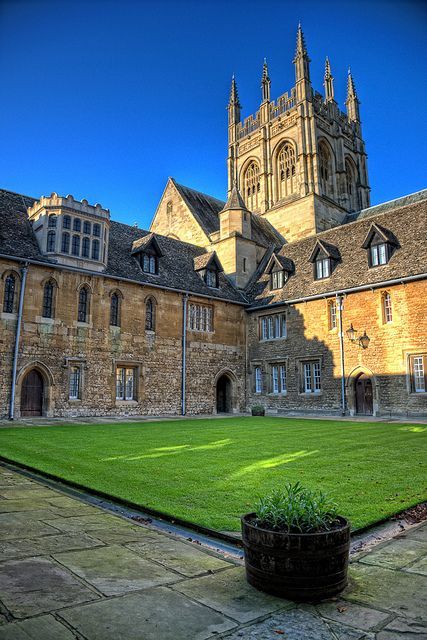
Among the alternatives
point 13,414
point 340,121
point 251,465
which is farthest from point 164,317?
point 340,121

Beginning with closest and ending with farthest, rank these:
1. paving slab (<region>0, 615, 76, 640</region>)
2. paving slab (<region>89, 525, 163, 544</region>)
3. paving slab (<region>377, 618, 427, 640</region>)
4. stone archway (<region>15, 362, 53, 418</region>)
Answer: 1. paving slab (<region>0, 615, 76, 640</region>)
2. paving slab (<region>377, 618, 427, 640</region>)
3. paving slab (<region>89, 525, 163, 544</region>)
4. stone archway (<region>15, 362, 53, 418</region>)

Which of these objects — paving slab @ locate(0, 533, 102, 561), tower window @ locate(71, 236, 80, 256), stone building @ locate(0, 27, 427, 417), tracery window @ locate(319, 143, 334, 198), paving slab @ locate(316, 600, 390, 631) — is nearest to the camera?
paving slab @ locate(316, 600, 390, 631)

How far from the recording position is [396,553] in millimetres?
4379

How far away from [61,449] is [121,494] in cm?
482

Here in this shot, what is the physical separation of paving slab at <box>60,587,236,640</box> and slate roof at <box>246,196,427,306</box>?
21.1 meters

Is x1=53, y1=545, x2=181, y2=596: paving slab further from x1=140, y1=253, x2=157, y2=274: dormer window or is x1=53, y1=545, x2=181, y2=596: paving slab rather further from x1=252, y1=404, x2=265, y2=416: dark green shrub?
x1=140, y1=253, x2=157, y2=274: dormer window

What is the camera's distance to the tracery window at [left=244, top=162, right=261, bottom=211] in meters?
45.8

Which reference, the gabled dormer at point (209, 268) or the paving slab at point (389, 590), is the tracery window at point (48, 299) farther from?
the paving slab at point (389, 590)

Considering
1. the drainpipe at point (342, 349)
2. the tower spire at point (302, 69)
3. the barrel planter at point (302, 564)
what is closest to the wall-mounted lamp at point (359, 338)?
the drainpipe at point (342, 349)

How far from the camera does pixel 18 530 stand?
15.7ft

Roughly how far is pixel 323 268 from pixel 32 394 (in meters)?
17.0

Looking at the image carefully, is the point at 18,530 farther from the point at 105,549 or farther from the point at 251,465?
the point at 251,465

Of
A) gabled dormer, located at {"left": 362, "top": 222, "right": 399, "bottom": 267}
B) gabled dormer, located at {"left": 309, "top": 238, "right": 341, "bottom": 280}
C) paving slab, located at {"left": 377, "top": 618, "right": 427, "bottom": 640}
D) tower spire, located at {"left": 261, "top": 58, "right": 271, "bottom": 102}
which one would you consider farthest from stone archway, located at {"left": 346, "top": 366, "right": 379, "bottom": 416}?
tower spire, located at {"left": 261, "top": 58, "right": 271, "bottom": 102}

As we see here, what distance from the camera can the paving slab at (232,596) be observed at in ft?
10.5
